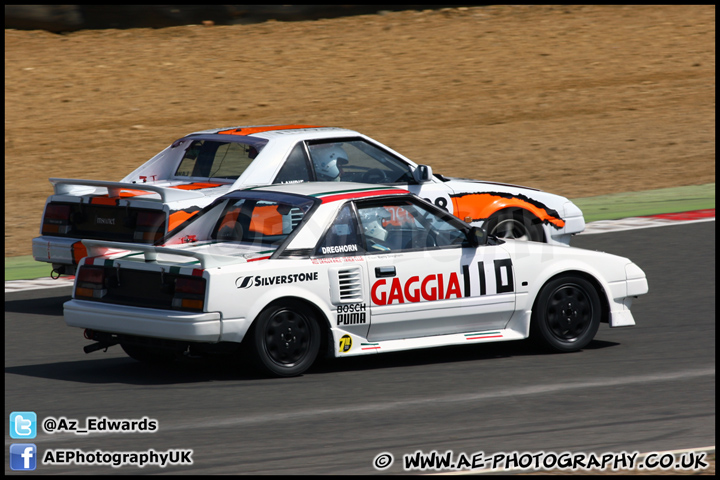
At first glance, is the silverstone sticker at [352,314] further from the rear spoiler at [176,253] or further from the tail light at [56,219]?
the tail light at [56,219]

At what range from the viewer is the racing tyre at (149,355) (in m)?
9.14

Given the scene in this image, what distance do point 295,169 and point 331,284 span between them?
3.47 metres

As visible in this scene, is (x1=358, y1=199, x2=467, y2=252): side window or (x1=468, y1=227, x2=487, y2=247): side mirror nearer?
(x1=358, y1=199, x2=467, y2=252): side window

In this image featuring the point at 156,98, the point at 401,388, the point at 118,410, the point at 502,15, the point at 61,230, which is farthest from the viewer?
the point at 502,15

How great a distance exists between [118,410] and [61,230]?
430 cm

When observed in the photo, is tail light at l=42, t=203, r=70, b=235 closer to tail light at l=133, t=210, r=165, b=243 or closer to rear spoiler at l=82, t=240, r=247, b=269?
tail light at l=133, t=210, r=165, b=243

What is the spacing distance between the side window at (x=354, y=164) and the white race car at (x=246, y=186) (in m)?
0.01

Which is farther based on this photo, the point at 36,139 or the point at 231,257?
the point at 36,139

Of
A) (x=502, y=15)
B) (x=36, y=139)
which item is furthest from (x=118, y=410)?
(x=502, y=15)

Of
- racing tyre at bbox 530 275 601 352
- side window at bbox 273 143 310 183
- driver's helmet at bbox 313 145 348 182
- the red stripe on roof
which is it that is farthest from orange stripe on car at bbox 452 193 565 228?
the red stripe on roof

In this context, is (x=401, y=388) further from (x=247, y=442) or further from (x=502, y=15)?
(x=502, y=15)

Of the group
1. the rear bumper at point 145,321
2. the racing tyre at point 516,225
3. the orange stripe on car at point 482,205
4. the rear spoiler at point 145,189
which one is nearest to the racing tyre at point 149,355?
the rear bumper at point 145,321

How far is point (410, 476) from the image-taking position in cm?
623

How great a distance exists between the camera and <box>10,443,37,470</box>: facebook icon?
→ 21.2 ft
